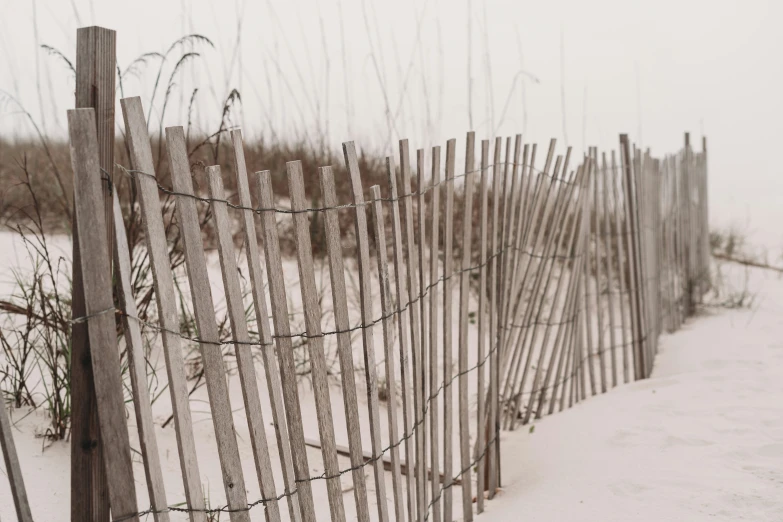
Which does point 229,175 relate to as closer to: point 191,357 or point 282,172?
point 282,172

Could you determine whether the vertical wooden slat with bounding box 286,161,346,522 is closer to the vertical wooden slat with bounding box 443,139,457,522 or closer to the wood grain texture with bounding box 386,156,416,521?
the wood grain texture with bounding box 386,156,416,521

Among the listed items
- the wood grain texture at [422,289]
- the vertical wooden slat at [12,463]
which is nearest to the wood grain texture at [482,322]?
the wood grain texture at [422,289]

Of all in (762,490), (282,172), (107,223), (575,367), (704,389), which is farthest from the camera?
(282,172)

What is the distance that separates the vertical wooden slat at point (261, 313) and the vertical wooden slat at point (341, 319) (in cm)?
18

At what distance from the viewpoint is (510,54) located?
7551 mm

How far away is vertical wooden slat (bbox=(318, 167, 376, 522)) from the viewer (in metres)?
1.58

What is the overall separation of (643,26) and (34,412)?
13.4 meters

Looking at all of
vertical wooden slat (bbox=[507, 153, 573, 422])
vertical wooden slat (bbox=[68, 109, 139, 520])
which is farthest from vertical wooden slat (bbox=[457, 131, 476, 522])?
vertical wooden slat (bbox=[68, 109, 139, 520])

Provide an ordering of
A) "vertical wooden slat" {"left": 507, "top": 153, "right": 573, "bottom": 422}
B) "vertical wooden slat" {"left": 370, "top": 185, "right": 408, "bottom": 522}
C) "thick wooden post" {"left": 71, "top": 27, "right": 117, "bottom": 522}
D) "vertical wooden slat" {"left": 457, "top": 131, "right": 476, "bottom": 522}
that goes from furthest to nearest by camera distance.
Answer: "vertical wooden slat" {"left": 507, "top": 153, "right": 573, "bottom": 422}, "vertical wooden slat" {"left": 457, "top": 131, "right": 476, "bottom": 522}, "vertical wooden slat" {"left": 370, "top": 185, "right": 408, "bottom": 522}, "thick wooden post" {"left": 71, "top": 27, "right": 117, "bottom": 522}

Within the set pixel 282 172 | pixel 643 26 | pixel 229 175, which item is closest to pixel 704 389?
pixel 282 172

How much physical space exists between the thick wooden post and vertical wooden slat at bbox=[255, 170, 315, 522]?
11.6 inches

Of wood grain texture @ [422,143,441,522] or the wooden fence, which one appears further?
wood grain texture @ [422,143,441,522]

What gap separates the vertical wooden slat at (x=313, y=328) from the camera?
4.91ft

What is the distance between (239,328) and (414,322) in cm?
64
